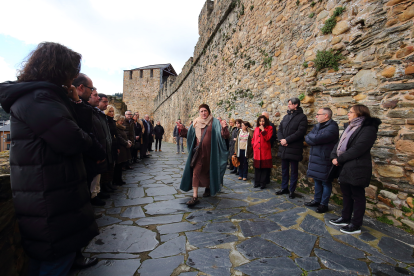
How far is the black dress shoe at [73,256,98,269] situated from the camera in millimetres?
1795

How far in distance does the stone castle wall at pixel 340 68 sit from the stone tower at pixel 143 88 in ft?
78.5

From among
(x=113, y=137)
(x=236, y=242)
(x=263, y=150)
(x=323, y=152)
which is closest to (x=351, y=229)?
(x=323, y=152)

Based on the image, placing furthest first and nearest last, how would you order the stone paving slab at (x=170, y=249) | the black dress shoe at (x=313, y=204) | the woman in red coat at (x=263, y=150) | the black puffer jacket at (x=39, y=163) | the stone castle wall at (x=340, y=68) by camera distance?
the woman in red coat at (x=263, y=150) → the black dress shoe at (x=313, y=204) → the stone castle wall at (x=340, y=68) → the stone paving slab at (x=170, y=249) → the black puffer jacket at (x=39, y=163)

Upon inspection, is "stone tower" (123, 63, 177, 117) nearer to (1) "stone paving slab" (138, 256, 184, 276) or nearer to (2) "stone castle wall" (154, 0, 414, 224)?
(2) "stone castle wall" (154, 0, 414, 224)

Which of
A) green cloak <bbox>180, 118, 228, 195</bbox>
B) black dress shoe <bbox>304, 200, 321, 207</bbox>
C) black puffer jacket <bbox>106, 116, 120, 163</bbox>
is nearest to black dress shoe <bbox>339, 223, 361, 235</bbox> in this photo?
black dress shoe <bbox>304, 200, 321, 207</bbox>

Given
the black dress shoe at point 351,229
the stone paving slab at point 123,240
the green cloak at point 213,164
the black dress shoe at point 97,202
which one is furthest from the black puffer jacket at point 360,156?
the black dress shoe at point 97,202

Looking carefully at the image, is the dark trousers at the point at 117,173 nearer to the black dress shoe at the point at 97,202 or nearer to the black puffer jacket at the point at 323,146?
the black dress shoe at the point at 97,202

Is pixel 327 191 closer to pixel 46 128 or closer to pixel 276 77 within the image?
pixel 276 77

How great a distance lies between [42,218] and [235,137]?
4794 millimetres

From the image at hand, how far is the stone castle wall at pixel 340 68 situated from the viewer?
2670 millimetres

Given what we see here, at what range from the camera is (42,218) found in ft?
4.26

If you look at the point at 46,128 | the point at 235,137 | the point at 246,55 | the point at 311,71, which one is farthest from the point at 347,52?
the point at 46,128

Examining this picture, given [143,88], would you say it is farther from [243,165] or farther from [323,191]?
[323,191]

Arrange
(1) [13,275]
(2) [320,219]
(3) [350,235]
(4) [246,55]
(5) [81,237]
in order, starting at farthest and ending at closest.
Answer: (4) [246,55]
(2) [320,219]
(3) [350,235]
(5) [81,237]
(1) [13,275]
